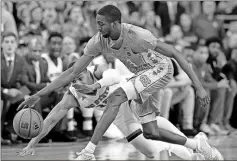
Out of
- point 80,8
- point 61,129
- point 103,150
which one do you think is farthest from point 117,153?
point 80,8

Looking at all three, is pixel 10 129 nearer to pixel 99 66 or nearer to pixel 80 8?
pixel 99 66

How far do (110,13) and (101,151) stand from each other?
3.51 m

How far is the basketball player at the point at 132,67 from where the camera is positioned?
7.29 metres

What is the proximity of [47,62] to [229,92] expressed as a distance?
379cm

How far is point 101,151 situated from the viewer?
10.3m

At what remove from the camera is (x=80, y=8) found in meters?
13.7

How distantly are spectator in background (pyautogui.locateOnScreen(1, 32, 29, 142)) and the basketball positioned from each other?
124 inches

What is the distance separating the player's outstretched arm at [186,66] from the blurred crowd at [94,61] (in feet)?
11.5

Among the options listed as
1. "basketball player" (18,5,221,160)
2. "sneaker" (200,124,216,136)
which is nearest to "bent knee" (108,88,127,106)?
"basketball player" (18,5,221,160)

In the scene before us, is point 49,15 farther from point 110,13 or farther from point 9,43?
point 110,13

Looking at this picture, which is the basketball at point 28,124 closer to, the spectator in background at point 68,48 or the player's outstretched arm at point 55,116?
the player's outstretched arm at point 55,116

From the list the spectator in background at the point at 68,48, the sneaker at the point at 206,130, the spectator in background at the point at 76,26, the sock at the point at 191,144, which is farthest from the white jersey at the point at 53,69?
the sock at the point at 191,144

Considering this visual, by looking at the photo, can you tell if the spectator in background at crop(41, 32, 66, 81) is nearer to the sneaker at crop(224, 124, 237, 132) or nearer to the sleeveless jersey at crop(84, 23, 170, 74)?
the sneaker at crop(224, 124, 237, 132)

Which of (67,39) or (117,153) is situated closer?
(117,153)
